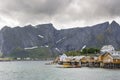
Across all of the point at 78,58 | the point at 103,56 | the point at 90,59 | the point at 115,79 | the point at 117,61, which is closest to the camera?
the point at 115,79

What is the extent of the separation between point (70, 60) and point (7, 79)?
95.8 metres

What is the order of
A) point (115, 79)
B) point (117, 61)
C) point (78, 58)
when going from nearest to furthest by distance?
1. point (115, 79)
2. point (117, 61)
3. point (78, 58)

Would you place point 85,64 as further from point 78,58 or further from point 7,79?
point 7,79

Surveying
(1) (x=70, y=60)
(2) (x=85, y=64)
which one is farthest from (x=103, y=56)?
(1) (x=70, y=60)

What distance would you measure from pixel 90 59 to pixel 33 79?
7763 centimetres

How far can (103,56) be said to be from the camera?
147 m

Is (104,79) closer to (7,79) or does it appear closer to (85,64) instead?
(7,79)

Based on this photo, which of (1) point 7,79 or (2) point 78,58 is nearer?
(1) point 7,79

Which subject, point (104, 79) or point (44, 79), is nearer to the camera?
point (104, 79)

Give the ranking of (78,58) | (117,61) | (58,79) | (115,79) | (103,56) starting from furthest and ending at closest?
(78,58) < (103,56) < (117,61) < (58,79) < (115,79)

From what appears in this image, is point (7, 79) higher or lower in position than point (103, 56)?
lower

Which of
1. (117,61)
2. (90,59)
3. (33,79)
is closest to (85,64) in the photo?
(90,59)

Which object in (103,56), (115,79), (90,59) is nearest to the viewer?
(115,79)

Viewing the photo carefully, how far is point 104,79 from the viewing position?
7738 centimetres
